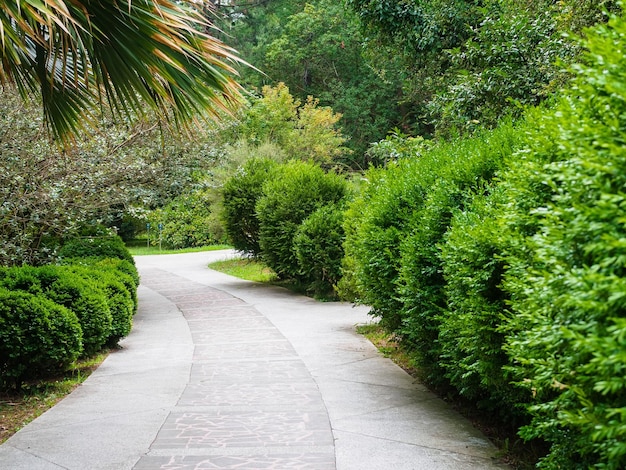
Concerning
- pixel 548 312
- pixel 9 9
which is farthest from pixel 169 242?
pixel 548 312

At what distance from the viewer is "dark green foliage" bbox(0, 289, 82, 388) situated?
689 cm

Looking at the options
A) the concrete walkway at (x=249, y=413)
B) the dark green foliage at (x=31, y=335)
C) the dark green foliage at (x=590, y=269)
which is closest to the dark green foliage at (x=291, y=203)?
the concrete walkway at (x=249, y=413)

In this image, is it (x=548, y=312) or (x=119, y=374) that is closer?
(x=548, y=312)

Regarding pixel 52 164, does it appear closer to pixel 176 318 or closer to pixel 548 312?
pixel 176 318

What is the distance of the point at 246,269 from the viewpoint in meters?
21.8

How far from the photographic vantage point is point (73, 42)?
479 centimetres

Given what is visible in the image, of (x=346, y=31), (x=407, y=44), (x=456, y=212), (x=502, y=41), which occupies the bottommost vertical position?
(x=456, y=212)

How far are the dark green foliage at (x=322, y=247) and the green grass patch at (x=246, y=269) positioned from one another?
3.58 meters

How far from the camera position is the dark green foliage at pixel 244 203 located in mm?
18016

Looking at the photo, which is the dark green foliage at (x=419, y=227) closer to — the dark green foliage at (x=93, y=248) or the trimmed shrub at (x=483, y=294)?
the trimmed shrub at (x=483, y=294)

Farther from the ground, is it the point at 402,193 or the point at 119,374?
the point at 402,193

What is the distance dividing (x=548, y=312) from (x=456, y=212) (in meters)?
2.78

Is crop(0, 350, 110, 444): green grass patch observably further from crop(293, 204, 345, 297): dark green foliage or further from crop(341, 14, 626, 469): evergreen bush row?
crop(293, 204, 345, 297): dark green foliage

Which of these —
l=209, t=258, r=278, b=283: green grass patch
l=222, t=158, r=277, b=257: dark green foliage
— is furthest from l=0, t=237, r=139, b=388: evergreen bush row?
l=209, t=258, r=278, b=283: green grass patch
